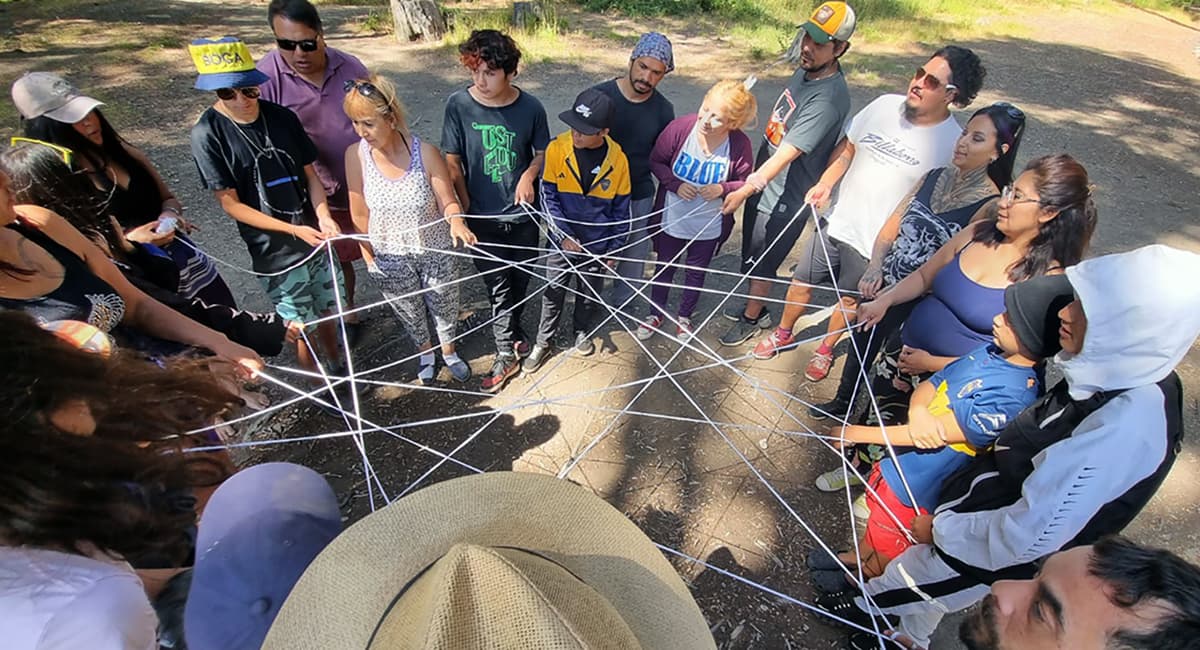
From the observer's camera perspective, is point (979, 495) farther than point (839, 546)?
No

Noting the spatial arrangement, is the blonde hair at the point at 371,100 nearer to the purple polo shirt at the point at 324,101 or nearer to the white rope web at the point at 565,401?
the purple polo shirt at the point at 324,101

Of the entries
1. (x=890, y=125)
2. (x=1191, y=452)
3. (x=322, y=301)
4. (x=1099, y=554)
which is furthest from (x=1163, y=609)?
(x=322, y=301)

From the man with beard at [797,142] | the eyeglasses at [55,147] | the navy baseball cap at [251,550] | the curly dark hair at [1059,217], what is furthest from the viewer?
the man with beard at [797,142]

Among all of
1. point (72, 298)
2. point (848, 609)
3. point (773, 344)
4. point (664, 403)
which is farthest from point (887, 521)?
point (72, 298)

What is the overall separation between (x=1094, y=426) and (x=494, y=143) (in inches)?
109

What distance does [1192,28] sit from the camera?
14.4m

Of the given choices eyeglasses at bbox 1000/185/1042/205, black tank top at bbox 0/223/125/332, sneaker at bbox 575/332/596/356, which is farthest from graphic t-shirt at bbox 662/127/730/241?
black tank top at bbox 0/223/125/332

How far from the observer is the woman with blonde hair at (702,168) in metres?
2.98

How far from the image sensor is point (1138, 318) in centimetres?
142

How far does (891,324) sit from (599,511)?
2385 mm

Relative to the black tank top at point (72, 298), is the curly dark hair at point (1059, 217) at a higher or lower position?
higher

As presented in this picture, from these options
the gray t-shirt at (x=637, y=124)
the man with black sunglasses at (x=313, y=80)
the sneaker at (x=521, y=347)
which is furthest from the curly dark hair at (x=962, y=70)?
the man with black sunglasses at (x=313, y=80)

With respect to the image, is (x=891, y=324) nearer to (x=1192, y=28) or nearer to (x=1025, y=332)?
(x=1025, y=332)

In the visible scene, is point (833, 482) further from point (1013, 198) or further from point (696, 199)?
point (696, 199)
